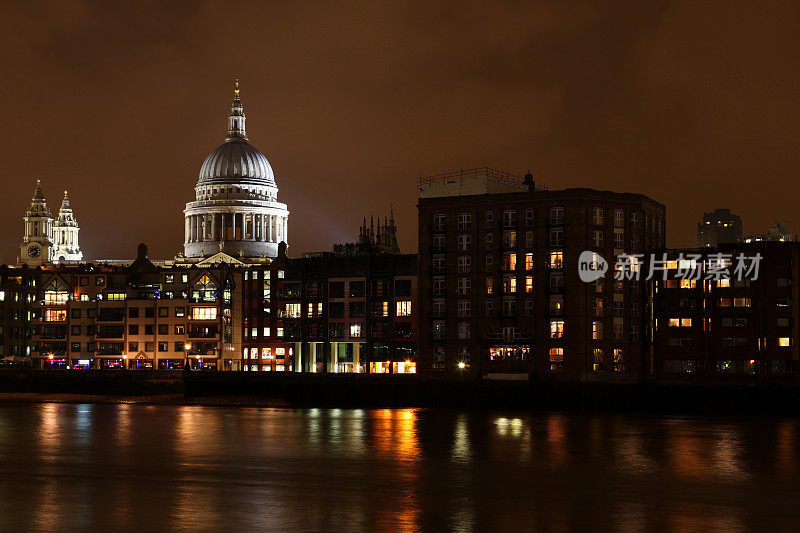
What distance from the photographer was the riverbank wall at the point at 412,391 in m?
108

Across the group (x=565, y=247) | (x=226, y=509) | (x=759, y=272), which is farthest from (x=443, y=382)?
(x=226, y=509)

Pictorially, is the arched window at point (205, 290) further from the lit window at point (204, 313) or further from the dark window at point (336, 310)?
the dark window at point (336, 310)

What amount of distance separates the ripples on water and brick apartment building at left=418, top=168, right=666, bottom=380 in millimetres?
31672

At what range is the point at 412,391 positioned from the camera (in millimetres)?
121312

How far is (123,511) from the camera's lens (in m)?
46.4

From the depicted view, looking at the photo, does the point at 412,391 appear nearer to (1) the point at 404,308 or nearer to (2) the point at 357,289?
(1) the point at 404,308

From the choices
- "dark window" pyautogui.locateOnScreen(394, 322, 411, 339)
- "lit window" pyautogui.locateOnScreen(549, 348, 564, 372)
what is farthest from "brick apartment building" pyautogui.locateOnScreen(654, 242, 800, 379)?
"dark window" pyautogui.locateOnScreen(394, 322, 411, 339)

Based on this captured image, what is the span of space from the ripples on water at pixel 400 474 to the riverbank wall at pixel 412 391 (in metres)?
11.2

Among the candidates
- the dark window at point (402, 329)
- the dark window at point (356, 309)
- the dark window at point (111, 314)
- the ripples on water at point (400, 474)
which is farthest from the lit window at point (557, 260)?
the dark window at point (111, 314)

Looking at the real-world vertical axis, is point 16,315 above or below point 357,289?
below

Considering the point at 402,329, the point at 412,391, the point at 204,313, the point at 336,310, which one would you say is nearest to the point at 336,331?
the point at 336,310

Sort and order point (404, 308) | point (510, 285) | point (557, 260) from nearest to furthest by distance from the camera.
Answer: point (557, 260) < point (510, 285) < point (404, 308)

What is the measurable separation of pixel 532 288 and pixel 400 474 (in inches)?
2863

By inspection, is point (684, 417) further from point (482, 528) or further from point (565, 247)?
point (482, 528)
